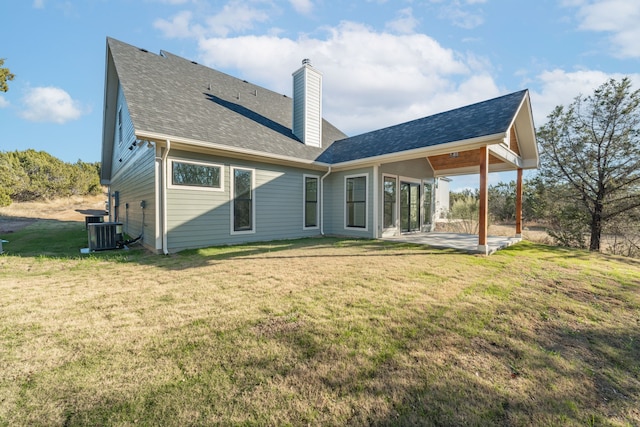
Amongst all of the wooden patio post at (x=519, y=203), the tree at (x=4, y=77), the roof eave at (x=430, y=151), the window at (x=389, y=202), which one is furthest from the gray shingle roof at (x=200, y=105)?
the wooden patio post at (x=519, y=203)

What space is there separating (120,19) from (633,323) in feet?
43.5

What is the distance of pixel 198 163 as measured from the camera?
656 centimetres

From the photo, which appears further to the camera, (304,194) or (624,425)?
(304,194)

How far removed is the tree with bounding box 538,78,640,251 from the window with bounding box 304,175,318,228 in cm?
856

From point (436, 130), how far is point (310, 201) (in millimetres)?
4435

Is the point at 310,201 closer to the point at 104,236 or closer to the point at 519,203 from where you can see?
the point at 104,236

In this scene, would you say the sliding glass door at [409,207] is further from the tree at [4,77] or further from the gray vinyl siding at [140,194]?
the tree at [4,77]

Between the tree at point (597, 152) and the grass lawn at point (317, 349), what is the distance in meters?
6.38

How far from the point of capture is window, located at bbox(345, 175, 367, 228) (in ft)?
28.8

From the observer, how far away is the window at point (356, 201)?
8.79 meters

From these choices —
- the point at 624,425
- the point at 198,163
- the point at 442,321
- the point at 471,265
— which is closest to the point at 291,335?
the point at 442,321

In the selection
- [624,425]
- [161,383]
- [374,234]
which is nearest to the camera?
[624,425]

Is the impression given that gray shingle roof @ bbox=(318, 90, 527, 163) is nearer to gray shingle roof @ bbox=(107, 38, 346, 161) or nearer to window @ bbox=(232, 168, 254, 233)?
gray shingle roof @ bbox=(107, 38, 346, 161)

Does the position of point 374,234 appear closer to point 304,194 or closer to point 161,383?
point 304,194
